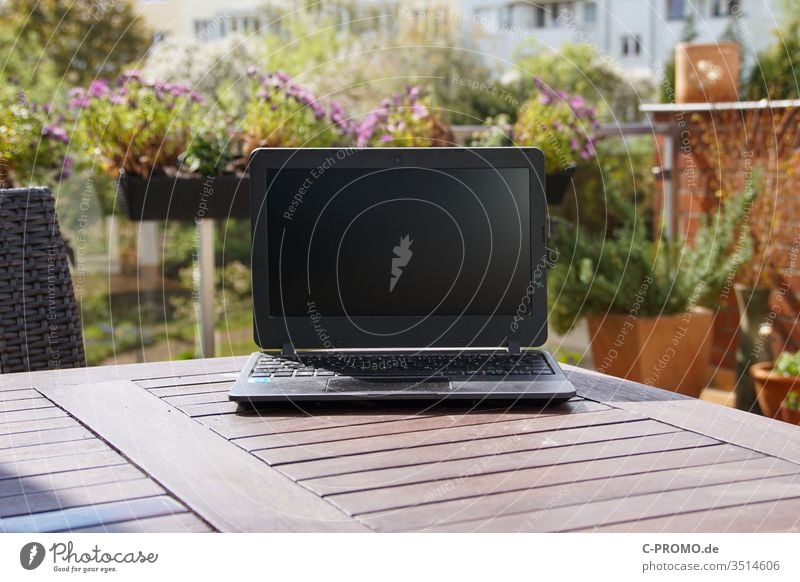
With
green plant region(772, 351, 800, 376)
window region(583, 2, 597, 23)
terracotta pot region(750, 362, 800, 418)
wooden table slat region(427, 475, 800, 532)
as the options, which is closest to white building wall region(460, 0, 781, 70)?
window region(583, 2, 597, 23)

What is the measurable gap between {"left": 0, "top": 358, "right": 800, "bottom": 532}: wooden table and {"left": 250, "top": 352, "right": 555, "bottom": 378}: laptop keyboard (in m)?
0.08

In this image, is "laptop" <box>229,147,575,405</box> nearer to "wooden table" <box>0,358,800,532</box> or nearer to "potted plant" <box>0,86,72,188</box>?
"wooden table" <box>0,358,800,532</box>

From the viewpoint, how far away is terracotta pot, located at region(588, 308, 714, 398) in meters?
3.41

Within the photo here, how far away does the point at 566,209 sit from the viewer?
418 cm

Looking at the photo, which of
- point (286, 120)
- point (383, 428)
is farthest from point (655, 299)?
point (383, 428)

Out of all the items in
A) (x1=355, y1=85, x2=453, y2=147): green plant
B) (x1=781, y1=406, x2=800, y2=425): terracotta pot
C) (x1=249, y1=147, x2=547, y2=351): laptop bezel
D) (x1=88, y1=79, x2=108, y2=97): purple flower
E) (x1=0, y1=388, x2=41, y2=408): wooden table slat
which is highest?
(x1=88, y1=79, x2=108, y2=97): purple flower

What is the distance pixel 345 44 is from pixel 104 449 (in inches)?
308

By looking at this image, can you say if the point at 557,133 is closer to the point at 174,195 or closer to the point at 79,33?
the point at 174,195

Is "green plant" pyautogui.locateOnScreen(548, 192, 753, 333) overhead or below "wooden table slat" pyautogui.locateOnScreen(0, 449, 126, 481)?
below

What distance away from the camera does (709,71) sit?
380 cm

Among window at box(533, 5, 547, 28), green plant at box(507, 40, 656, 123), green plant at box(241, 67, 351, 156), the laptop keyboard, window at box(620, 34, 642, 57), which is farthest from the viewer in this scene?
window at box(533, 5, 547, 28)

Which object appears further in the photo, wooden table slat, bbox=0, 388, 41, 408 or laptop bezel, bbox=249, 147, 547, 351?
laptop bezel, bbox=249, 147, 547, 351

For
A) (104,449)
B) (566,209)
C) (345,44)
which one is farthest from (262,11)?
(104,449)

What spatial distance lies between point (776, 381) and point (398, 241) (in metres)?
2.07
